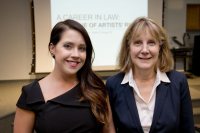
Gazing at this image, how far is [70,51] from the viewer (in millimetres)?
1366

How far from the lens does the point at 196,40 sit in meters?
7.07

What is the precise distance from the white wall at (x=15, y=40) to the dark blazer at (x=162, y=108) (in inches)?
178

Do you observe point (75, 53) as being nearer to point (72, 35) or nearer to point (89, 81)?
point (72, 35)

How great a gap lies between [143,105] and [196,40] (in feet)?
19.7

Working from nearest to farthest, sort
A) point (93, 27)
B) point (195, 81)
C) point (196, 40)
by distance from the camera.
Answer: point (93, 27)
point (195, 81)
point (196, 40)

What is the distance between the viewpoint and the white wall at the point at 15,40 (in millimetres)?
5754

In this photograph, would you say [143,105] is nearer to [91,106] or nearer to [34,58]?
[91,106]

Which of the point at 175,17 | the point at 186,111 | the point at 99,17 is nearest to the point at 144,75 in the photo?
the point at 186,111

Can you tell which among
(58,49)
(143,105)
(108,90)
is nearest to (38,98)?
(58,49)

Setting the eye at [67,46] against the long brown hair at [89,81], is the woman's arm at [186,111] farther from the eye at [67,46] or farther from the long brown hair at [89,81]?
the eye at [67,46]

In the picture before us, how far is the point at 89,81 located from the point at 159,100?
15.9 inches

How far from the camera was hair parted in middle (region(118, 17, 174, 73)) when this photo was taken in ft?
5.07

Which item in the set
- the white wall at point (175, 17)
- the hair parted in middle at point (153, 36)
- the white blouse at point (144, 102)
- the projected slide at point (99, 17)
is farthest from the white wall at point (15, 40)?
the white blouse at point (144, 102)

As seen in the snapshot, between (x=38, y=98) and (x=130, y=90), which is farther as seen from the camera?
(x=130, y=90)
